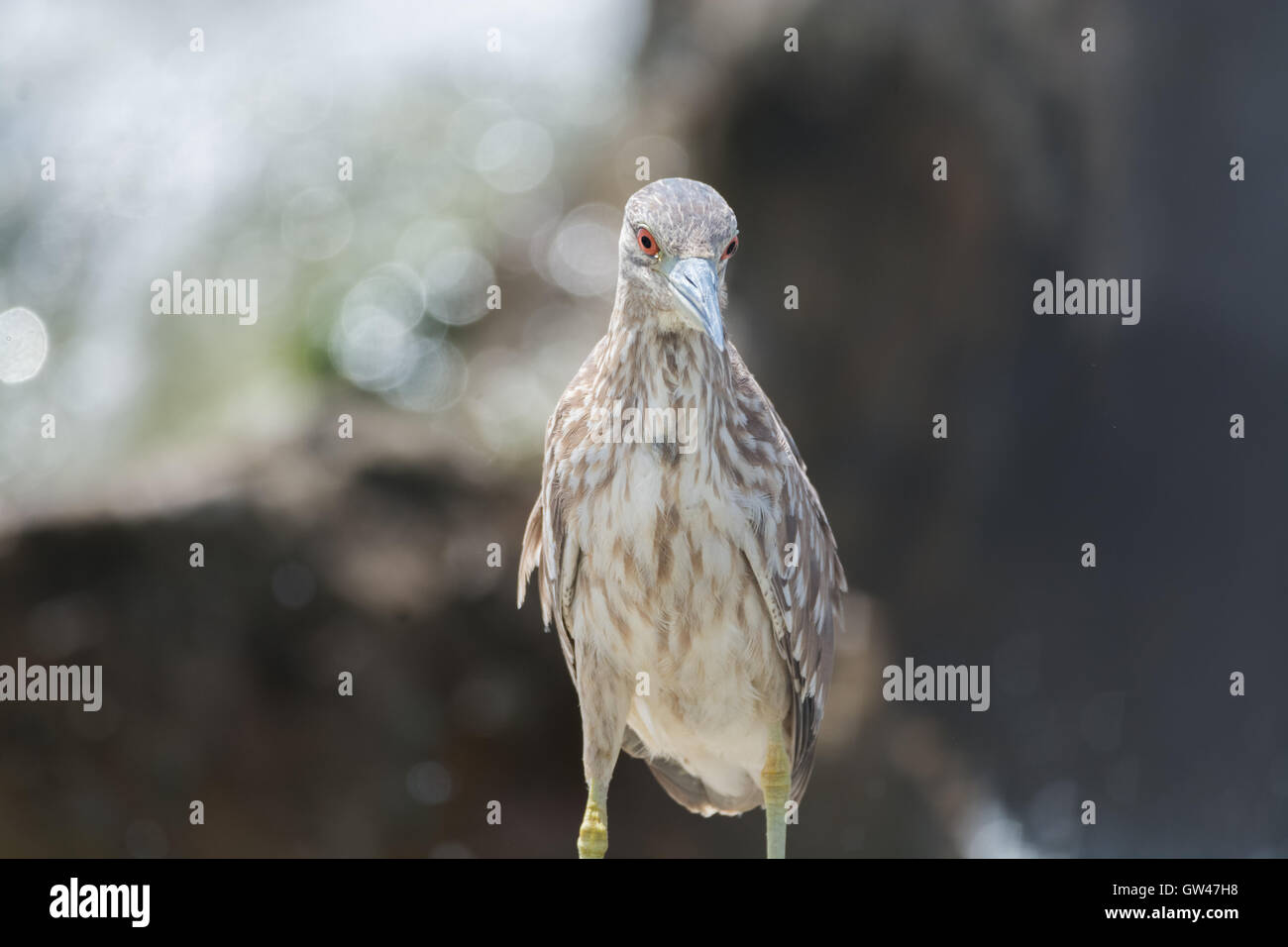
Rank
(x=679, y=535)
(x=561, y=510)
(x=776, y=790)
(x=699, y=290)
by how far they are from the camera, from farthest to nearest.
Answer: (x=776, y=790) → (x=561, y=510) → (x=679, y=535) → (x=699, y=290)

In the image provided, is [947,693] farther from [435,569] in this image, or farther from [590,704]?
[590,704]

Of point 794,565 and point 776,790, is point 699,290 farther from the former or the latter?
point 776,790

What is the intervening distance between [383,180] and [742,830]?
448 cm

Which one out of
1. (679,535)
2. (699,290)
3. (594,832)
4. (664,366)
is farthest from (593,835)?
(699,290)

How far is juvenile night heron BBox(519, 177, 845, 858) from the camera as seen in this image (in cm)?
301

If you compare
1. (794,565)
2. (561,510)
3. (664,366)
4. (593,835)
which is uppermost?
(664,366)

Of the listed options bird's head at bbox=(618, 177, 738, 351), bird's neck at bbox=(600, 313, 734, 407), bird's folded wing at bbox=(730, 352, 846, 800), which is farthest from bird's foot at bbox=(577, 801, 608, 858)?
bird's head at bbox=(618, 177, 738, 351)

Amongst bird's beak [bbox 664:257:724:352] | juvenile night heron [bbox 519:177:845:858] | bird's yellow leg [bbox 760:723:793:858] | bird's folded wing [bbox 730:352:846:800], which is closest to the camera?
bird's beak [bbox 664:257:724:352]

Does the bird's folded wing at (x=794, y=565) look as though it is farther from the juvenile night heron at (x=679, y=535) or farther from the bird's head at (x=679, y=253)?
the bird's head at (x=679, y=253)

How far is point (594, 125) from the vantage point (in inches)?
269

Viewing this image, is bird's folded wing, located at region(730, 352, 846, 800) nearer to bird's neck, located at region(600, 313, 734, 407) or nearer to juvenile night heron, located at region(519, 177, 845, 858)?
juvenile night heron, located at region(519, 177, 845, 858)

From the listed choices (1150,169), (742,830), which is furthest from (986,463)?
(742,830)

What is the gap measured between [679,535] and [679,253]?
78 centimetres

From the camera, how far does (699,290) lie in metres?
2.79
